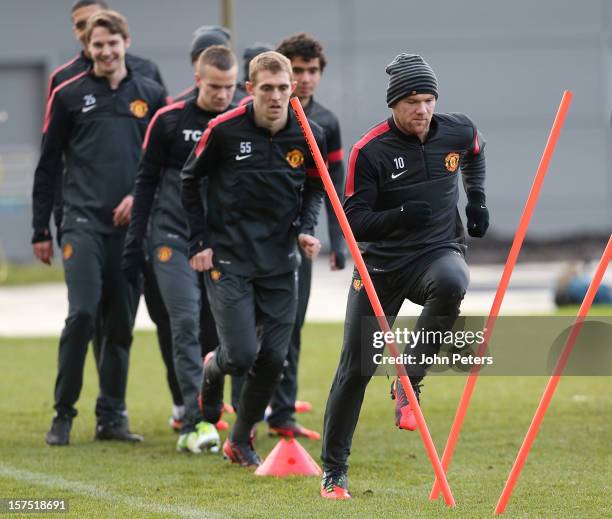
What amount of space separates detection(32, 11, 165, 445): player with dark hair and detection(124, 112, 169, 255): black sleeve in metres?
0.48

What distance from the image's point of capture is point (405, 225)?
637cm

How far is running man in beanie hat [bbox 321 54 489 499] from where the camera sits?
6379 mm

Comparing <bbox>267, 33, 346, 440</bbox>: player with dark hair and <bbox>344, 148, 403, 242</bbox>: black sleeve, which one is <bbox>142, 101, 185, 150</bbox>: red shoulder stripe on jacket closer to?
<bbox>267, 33, 346, 440</bbox>: player with dark hair

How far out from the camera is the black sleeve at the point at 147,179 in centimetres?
848

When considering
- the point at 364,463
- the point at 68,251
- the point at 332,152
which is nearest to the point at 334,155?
the point at 332,152

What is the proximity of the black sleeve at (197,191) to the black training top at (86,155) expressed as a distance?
140cm

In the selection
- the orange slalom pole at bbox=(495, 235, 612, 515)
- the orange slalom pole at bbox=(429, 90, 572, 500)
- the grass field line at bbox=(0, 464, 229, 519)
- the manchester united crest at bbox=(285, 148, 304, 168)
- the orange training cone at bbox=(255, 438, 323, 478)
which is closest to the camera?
the orange slalom pole at bbox=(495, 235, 612, 515)

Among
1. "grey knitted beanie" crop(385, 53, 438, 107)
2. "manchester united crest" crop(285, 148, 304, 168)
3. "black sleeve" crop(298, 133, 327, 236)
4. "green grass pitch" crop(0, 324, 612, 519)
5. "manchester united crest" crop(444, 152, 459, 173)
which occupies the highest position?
"grey knitted beanie" crop(385, 53, 438, 107)

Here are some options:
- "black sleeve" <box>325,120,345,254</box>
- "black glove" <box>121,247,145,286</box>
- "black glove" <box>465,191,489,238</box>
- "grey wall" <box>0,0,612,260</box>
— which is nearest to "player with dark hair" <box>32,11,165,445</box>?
"black glove" <box>121,247,145,286</box>

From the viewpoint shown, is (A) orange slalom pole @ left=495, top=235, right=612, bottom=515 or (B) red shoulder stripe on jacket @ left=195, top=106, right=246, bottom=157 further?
(B) red shoulder stripe on jacket @ left=195, top=106, right=246, bottom=157

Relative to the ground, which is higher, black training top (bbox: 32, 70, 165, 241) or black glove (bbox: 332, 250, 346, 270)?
black training top (bbox: 32, 70, 165, 241)

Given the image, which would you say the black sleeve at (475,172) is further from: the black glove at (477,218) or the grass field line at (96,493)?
the grass field line at (96,493)

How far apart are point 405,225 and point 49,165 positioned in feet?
11.3

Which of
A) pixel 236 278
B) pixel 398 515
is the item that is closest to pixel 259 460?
pixel 236 278
